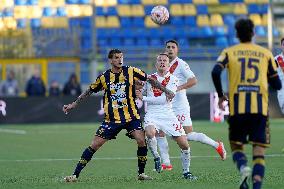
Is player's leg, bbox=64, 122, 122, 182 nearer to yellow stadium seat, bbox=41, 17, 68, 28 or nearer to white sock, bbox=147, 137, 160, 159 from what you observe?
white sock, bbox=147, 137, 160, 159

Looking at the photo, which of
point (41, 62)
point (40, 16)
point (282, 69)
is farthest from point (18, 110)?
point (282, 69)

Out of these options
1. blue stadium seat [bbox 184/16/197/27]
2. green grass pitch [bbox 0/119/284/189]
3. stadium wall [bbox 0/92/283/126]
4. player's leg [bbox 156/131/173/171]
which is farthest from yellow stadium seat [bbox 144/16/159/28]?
player's leg [bbox 156/131/173/171]

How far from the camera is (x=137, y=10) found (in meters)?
36.2

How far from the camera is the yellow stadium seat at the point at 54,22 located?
113 feet

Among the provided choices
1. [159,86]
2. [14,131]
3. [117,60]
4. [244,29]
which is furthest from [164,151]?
[14,131]

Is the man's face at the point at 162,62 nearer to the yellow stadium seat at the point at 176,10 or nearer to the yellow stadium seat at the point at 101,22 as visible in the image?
the yellow stadium seat at the point at 176,10

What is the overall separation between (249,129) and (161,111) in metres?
3.87

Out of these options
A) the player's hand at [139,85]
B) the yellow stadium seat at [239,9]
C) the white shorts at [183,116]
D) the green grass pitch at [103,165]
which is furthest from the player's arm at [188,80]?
the yellow stadium seat at [239,9]

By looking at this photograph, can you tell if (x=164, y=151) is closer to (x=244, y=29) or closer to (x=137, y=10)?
(x=244, y=29)

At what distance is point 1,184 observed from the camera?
10852mm

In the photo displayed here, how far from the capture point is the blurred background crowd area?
105 ft

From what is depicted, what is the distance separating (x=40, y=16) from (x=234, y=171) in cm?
2387

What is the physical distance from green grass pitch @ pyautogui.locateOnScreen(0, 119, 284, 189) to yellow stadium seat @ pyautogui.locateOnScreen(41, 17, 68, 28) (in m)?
11.7

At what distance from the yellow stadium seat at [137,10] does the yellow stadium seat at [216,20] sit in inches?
115
